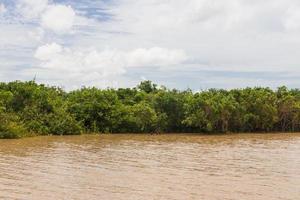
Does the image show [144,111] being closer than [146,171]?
No

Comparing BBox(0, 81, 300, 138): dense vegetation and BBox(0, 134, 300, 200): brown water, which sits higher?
BBox(0, 81, 300, 138): dense vegetation

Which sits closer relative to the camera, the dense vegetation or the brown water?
the brown water

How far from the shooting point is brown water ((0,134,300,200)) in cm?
1362

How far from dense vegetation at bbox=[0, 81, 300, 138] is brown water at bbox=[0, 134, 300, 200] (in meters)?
6.03

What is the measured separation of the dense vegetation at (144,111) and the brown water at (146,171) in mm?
6031

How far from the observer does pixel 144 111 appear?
3666 centimetres

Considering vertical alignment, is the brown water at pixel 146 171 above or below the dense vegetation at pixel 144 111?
below

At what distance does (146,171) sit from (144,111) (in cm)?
1897

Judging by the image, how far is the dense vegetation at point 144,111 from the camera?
34.5m

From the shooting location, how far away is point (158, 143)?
98.1 feet

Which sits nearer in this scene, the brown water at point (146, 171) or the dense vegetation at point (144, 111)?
the brown water at point (146, 171)

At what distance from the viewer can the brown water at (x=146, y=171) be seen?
13.6m

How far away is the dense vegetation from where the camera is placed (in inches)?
1358


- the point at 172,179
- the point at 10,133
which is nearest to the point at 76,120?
the point at 10,133
